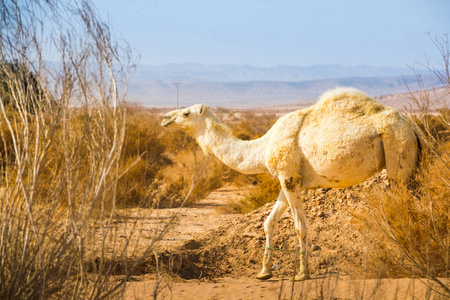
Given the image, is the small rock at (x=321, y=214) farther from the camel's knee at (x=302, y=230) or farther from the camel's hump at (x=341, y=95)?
the camel's hump at (x=341, y=95)

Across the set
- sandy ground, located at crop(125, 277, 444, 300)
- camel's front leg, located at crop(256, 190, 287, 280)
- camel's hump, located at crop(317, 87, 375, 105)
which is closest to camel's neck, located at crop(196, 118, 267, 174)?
camel's front leg, located at crop(256, 190, 287, 280)

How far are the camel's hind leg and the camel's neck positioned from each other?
5.40 ft

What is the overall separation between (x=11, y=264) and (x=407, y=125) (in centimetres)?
462

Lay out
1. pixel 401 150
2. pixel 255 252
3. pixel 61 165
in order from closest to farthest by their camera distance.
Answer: pixel 61 165, pixel 401 150, pixel 255 252

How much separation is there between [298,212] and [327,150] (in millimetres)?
928

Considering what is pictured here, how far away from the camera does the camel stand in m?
6.44

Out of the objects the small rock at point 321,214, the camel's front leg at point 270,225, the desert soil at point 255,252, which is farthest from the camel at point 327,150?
the small rock at point 321,214

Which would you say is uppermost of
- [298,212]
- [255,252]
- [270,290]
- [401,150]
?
[401,150]

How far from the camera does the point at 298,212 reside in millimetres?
6949

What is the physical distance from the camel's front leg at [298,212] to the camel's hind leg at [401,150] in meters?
1.13

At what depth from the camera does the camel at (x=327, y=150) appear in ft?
21.1

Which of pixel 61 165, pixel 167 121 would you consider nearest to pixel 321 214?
pixel 167 121

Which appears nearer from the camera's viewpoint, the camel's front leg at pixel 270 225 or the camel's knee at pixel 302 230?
the camel's knee at pixel 302 230

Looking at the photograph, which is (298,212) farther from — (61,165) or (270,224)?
(61,165)
